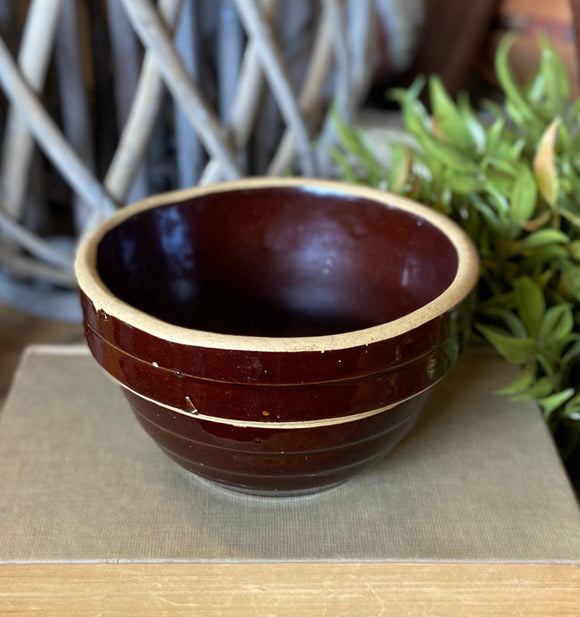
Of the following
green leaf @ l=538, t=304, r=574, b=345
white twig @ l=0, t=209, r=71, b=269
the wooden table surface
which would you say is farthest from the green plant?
white twig @ l=0, t=209, r=71, b=269

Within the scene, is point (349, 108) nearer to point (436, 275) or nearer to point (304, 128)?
point (304, 128)

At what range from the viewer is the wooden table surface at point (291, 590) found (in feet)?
1.26

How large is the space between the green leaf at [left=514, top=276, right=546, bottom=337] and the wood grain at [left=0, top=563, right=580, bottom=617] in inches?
7.0

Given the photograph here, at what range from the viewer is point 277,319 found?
549mm

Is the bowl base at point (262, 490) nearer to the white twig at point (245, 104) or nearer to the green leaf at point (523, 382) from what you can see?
the green leaf at point (523, 382)

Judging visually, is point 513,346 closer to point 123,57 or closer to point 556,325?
point 556,325

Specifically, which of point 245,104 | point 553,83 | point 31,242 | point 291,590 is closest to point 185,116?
point 245,104

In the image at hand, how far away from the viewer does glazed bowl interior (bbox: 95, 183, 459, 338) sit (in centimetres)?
50

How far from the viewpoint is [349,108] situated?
0.73m

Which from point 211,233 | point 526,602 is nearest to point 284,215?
point 211,233

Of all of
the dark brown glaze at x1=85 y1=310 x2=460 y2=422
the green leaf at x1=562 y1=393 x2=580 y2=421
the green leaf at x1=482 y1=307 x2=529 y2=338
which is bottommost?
the green leaf at x1=562 y1=393 x2=580 y2=421

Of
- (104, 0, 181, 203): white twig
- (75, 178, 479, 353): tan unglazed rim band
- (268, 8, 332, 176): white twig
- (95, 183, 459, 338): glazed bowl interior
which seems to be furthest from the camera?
(268, 8, 332, 176): white twig

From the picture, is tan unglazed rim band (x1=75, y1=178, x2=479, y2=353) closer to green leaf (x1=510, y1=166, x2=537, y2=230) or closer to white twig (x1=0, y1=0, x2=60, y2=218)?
green leaf (x1=510, y1=166, x2=537, y2=230)

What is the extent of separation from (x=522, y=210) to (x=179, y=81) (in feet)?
0.91
